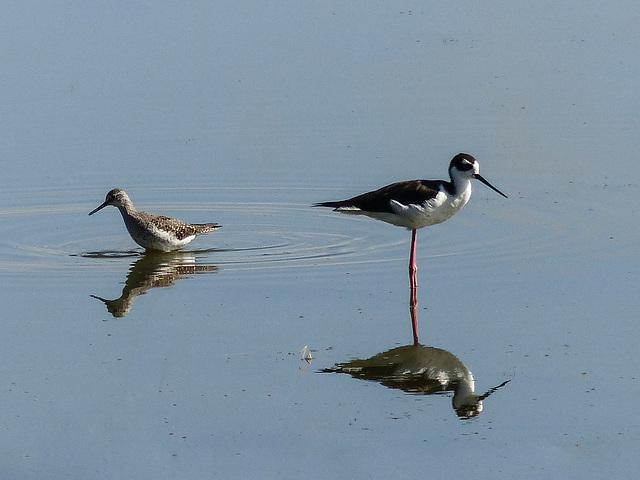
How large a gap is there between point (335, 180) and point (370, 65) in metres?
6.55

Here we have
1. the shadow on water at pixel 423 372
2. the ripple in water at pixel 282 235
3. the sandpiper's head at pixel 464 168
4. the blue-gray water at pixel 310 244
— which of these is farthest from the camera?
the ripple in water at pixel 282 235

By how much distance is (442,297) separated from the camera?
36.6ft

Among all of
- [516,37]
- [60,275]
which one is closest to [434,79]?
[516,37]

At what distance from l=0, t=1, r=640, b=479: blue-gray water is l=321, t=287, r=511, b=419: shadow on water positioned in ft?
0.34

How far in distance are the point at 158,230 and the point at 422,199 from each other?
3.41 m

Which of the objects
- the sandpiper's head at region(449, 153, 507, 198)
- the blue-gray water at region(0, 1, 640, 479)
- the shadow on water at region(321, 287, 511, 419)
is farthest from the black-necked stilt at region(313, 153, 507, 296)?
the shadow on water at region(321, 287, 511, 419)

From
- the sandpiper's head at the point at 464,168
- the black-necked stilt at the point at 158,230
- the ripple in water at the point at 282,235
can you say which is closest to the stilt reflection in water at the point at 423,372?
the sandpiper's head at the point at 464,168

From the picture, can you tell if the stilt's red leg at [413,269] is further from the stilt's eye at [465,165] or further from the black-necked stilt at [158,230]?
the black-necked stilt at [158,230]

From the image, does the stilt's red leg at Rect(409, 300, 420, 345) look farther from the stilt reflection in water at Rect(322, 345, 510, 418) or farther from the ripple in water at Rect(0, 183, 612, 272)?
the ripple in water at Rect(0, 183, 612, 272)

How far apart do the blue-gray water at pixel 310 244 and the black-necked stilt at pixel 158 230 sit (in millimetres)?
285

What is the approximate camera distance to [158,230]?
13836 millimetres

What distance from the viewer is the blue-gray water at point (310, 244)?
8.02m

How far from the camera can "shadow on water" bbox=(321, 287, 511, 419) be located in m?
8.52

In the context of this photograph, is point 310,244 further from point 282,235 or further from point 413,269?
point 413,269
